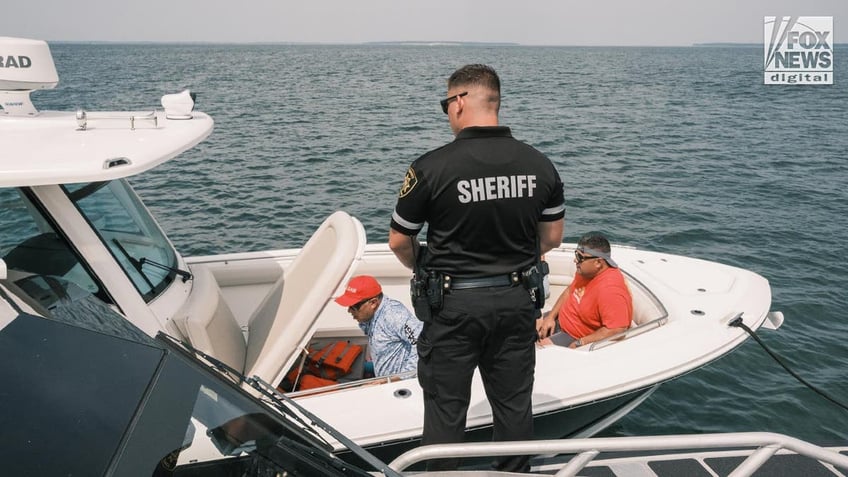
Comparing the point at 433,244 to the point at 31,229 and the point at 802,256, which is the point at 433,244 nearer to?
the point at 31,229

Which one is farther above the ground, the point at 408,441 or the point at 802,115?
the point at 408,441

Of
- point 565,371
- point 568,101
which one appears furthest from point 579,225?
point 568,101

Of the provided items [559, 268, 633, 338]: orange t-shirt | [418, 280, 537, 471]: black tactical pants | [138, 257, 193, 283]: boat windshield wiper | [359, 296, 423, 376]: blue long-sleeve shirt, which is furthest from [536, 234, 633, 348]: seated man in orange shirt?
[138, 257, 193, 283]: boat windshield wiper

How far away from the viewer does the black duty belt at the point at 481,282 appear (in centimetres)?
250

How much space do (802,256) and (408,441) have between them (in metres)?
8.44

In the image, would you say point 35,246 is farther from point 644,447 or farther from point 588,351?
point 588,351

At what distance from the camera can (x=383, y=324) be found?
11.8 feet

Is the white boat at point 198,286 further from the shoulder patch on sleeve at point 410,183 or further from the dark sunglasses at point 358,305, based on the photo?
the shoulder patch on sleeve at point 410,183

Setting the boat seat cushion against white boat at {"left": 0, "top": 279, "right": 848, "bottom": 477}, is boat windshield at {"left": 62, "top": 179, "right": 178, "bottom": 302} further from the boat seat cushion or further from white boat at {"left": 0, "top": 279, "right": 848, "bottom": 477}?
white boat at {"left": 0, "top": 279, "right": 848, "bottom": 477}

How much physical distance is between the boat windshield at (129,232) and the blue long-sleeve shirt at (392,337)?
1167 millimetres

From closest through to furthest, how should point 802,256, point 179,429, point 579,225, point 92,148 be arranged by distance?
point 179,429
point 92,148
point 802,256
point 579,225

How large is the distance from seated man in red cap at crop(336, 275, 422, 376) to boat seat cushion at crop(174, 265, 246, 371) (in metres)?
0.64

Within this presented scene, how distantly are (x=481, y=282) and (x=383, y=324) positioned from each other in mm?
1231

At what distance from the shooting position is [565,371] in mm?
3645
